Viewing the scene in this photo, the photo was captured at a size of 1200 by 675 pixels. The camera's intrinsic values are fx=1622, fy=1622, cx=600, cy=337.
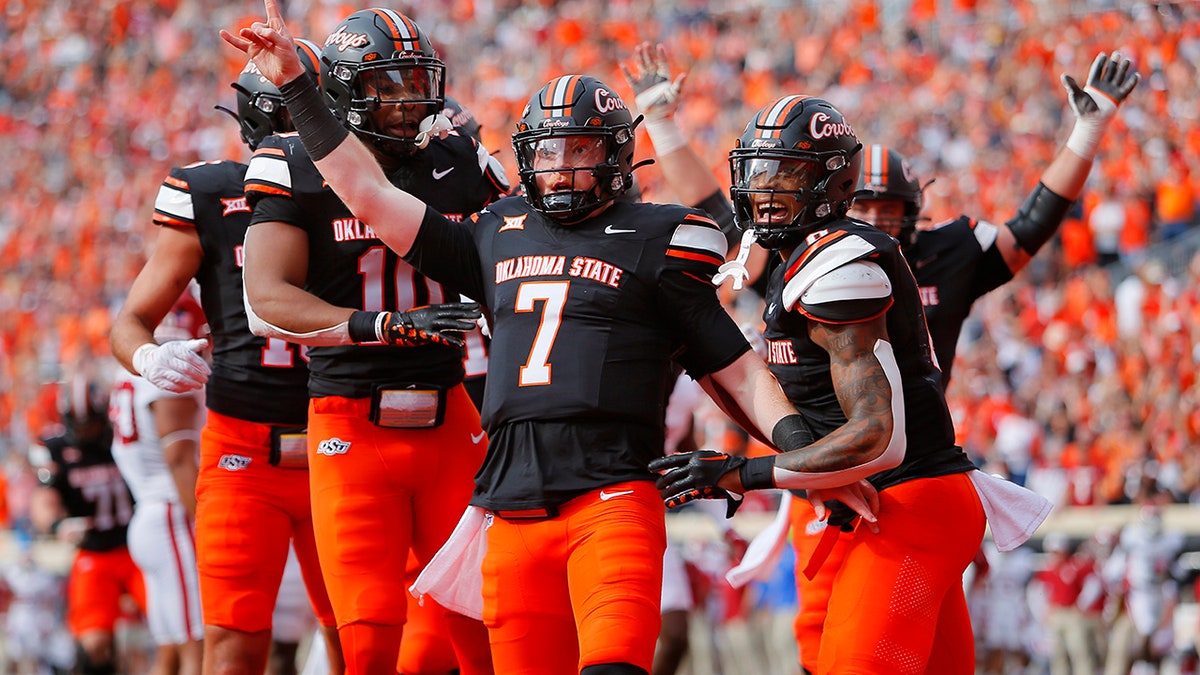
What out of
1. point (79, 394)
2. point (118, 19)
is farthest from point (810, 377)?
point (118, 19)

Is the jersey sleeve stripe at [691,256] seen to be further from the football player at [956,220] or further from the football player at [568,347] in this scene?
the football player at [956,220]

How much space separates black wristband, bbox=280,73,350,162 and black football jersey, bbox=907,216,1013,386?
7.93 ft

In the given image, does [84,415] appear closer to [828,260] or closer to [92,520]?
[92,520]

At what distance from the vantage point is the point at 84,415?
28.5 feet

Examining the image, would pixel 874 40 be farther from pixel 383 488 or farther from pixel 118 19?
pixel 383 488

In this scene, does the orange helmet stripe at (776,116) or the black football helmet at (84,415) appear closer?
the orange helmet stripe at (776,116)

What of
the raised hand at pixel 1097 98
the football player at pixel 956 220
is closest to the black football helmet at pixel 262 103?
the football player at pixel 956 220

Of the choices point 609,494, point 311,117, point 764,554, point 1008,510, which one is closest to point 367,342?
point 311,117

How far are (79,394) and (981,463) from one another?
22.5ft

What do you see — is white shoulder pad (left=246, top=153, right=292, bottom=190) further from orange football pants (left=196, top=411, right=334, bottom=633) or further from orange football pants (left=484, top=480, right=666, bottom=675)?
orange football pants (left=484, top=480, right=666, bottom=675)

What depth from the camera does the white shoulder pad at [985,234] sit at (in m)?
6.06

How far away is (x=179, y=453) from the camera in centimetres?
679

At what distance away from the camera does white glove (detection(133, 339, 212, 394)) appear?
5.05 m

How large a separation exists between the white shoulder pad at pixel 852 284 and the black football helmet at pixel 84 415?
18.1 ft
